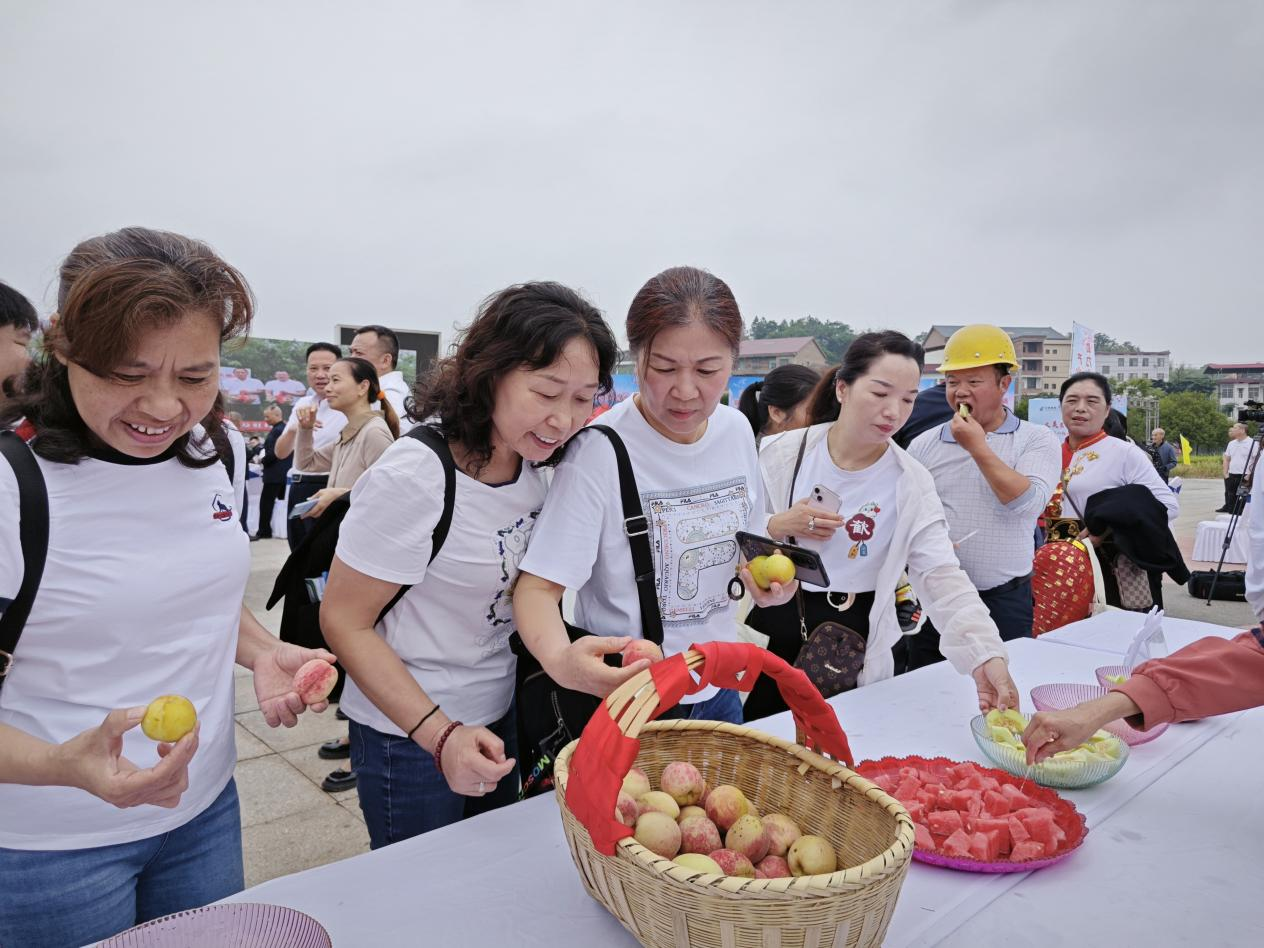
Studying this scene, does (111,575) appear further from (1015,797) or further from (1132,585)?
(1132,585)

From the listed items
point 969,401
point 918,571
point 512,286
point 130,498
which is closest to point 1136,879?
point 918,571

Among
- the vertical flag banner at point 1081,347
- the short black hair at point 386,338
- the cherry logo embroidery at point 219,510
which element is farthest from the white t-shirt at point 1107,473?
the vertical flag banner at point 1081,347

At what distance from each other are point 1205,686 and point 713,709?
0.99 metres

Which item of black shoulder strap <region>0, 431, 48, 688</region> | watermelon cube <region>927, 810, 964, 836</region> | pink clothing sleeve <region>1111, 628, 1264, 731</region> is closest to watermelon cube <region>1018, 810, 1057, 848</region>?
watermelon cube <region>927, 810, 964, 836</region>

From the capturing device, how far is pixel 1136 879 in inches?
51.5

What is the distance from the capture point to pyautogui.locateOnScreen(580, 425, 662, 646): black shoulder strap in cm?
159

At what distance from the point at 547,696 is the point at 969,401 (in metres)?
2.34

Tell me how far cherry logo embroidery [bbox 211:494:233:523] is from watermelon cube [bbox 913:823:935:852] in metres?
1.31

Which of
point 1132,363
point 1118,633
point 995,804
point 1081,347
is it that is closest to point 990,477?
point 1118,633

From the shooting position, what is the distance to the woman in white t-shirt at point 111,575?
1100 millimetres

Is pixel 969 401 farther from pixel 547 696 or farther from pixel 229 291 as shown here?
pixel 229 291

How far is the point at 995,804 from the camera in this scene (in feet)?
4.66

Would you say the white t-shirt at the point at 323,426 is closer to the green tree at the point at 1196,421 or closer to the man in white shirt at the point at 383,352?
the man in white shirt at the point at 383,352

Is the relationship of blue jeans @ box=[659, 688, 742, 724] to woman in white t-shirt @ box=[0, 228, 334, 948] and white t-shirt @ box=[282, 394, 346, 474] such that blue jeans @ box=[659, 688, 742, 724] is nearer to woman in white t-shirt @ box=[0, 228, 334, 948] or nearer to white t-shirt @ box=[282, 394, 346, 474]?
woman in white t-shirt @ box=[0, 228, 334, 948]
